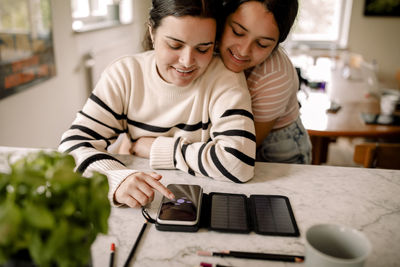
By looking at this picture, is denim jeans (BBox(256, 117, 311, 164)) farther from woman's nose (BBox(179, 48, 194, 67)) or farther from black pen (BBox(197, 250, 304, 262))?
black pen (BBox(197, 250, 304, 262))

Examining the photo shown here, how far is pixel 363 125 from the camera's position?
1.94 m

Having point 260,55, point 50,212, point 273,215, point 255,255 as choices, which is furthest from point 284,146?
point 50,212

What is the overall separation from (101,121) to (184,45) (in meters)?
0.35

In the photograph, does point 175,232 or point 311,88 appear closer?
point 175,232

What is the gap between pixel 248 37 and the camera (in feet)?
3.38

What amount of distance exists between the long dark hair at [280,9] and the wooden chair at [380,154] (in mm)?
604

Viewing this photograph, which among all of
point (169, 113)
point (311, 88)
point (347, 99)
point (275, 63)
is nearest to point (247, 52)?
point (275, 63)

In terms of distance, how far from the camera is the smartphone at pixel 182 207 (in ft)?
2.24

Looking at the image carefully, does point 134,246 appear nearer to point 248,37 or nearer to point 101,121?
point 101,121

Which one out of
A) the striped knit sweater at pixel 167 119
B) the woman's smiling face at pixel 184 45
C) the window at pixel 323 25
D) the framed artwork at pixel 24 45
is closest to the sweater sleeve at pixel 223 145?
the striped knit sweater at pixel 167 119

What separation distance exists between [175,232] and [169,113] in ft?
1.66

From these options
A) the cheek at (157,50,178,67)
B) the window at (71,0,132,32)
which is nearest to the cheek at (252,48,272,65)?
the cheek at (157,50,178,67)

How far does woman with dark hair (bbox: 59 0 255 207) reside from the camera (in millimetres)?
899

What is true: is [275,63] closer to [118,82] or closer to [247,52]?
[247,52]
